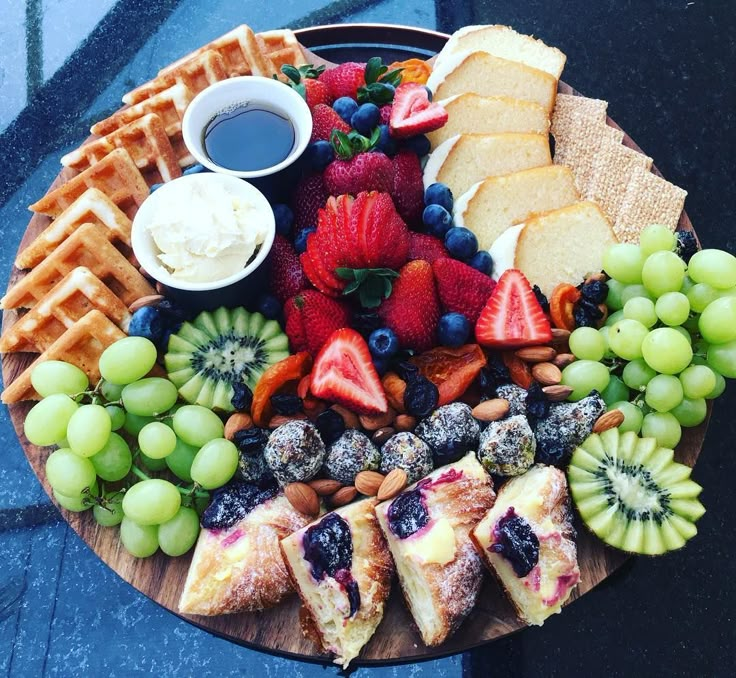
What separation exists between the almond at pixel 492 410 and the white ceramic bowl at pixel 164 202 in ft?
1.80

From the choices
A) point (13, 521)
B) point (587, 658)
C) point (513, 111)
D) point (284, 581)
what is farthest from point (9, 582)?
point (513, 111)

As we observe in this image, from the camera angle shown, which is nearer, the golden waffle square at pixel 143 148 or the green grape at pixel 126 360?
the green grape at pixel 126 360

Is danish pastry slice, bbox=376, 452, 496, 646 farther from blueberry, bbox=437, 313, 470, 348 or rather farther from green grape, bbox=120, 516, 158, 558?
green grape, bbox=120, 516, 158, 558

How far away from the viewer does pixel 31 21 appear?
8.34 ft

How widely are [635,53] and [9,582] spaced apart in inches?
104

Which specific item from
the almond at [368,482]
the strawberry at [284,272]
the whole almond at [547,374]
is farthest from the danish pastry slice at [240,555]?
the whole almond at [547,374]

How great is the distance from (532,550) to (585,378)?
393mm

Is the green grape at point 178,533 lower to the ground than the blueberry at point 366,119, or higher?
lower

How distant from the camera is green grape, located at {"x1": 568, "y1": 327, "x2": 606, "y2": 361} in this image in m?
1.52

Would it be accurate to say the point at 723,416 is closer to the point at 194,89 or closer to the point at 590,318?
the point at 590,318

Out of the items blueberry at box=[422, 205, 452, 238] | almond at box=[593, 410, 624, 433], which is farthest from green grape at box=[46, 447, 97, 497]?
almond at box=[593, 410, 624, 433]

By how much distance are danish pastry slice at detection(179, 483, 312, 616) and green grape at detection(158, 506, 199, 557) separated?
0.02m

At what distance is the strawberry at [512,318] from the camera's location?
1.53m

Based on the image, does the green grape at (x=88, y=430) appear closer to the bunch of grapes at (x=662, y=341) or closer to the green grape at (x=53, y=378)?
the green grape at (x=53, y=378)
